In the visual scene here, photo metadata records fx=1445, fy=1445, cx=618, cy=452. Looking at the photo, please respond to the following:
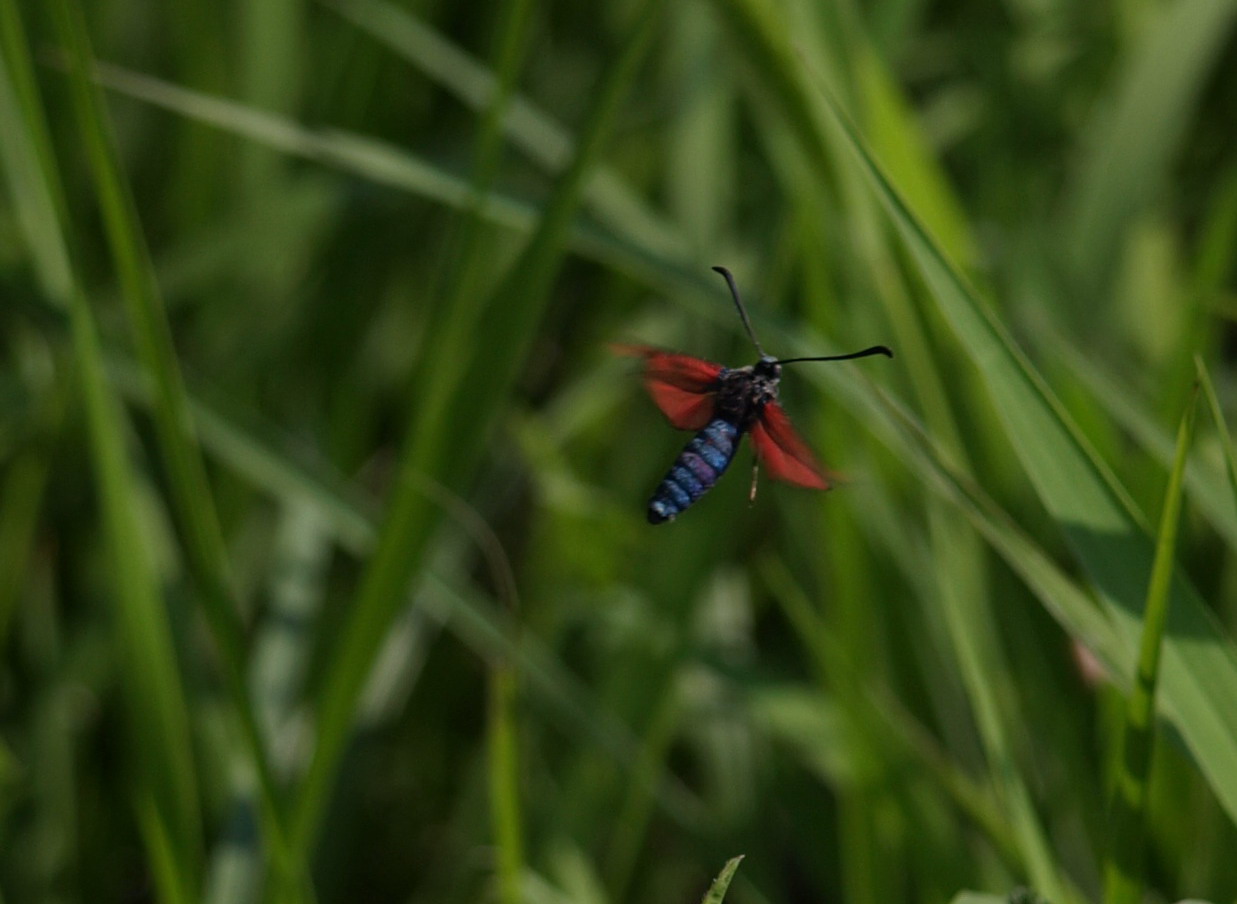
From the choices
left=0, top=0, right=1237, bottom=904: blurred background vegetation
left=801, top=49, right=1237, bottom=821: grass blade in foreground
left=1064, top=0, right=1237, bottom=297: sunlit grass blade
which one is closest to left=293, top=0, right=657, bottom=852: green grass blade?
left=0, top=0, right=1237, bottom=904: blurred background vegetation

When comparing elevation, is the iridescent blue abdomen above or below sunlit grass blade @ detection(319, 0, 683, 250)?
below

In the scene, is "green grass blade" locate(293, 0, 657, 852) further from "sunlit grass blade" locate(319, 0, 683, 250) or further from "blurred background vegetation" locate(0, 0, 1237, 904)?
"sunlit grass blade" locate(319, 0, 683, 250)

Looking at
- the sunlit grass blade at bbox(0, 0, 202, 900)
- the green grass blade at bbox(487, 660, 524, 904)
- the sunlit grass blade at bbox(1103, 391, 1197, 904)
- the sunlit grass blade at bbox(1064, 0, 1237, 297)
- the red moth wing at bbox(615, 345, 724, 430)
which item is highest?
the sunlit grass blade at bbox(1064, 0, 1237, 297)

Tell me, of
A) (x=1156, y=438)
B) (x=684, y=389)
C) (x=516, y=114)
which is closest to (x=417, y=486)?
(x=684, y=389)

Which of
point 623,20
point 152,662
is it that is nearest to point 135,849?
point 152,662

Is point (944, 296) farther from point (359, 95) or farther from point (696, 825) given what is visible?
point (359, 95)

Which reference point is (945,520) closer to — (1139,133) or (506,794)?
(506,794)
